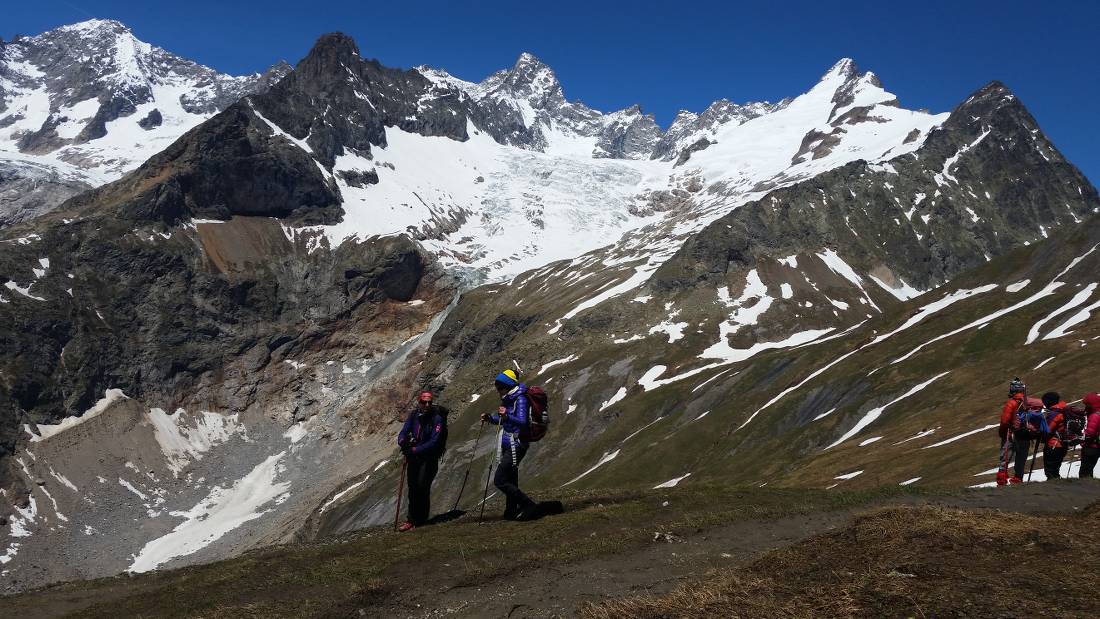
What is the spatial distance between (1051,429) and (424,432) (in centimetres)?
2064

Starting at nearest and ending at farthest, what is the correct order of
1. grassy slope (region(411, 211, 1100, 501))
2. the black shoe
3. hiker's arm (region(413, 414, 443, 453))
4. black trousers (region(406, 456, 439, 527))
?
1. the black shoe
2. hiker's arm (region(413, 414, 443, 453))
3. black trousers (region(406, 456, 439, 527))
4. grassy slope (region(411, 211, 1100, 501))

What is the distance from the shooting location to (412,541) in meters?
20.5

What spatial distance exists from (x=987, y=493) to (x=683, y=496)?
899cm

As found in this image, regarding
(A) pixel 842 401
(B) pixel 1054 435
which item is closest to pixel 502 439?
(B) pixel 1054 435

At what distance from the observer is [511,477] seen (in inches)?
842

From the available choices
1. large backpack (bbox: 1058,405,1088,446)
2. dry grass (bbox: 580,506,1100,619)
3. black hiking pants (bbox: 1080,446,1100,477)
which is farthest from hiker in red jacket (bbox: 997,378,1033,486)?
dry grass (bbox: 580,506,1100,619)

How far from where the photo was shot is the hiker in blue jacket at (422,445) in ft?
76.0

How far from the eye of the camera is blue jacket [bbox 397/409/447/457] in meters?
23.2

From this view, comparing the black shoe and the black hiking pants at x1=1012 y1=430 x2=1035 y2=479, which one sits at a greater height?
the black shoe

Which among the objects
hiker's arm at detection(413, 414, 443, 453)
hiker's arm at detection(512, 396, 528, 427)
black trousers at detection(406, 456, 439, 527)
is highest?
hiker's arm at detection(512, 396, 528, 427)

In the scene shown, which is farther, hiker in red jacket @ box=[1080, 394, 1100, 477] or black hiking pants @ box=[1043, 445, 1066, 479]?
black hiking pants @ box=[1043, 445, 1066, 479]

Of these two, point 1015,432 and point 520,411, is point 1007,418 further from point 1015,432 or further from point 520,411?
point 520,411

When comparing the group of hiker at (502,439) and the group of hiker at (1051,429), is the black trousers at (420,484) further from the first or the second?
the group of hiker at (1051,429)

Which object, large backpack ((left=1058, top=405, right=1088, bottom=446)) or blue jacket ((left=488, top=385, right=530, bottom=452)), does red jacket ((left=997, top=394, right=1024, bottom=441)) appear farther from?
blue jacket ((left=488, top=385, right=530, bottom=452))
